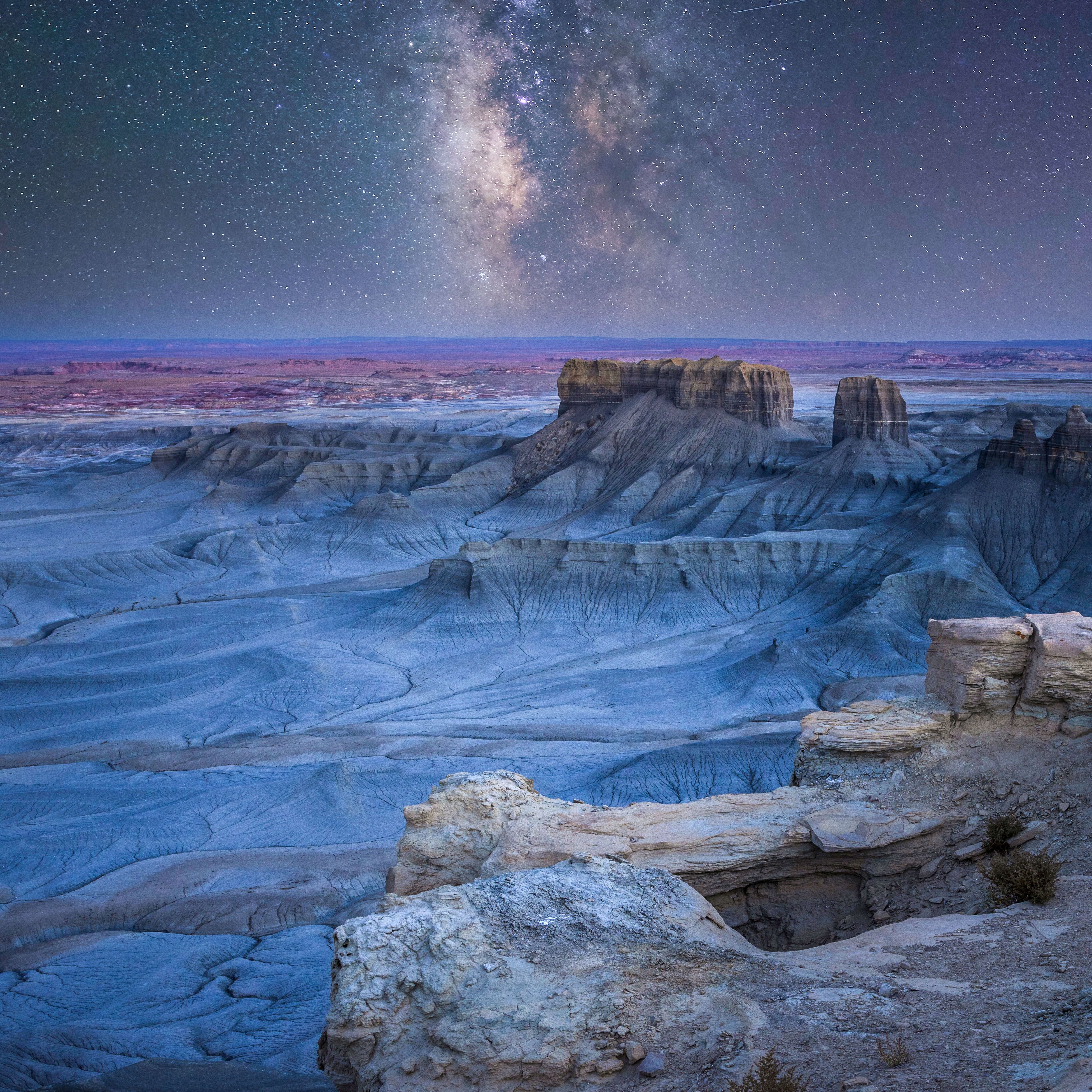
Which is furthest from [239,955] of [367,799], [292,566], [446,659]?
[292,566]

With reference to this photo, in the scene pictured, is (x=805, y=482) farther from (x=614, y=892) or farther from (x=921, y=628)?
(x=614, y=892)

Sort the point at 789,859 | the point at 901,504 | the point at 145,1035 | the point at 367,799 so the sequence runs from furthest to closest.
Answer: the point at 901,504
the point at 367,799
the point at 145,1035
the point at 789,859

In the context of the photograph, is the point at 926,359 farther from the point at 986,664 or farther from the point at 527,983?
the point at 527,983

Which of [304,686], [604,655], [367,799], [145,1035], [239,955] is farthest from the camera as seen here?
[604,655]

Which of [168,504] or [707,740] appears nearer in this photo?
[707,740]

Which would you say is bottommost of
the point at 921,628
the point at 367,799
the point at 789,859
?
the point at 367,799

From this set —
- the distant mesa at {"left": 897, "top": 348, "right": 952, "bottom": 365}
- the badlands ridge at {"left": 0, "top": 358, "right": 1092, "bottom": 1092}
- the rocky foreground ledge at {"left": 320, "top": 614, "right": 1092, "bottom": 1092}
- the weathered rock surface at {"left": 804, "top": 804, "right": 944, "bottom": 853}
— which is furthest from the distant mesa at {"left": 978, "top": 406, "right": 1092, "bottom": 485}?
the distant mesa at {"left": 897, "top": 348, "right": 952, "bottom": 365}

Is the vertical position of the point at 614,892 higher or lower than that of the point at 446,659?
higher
